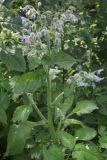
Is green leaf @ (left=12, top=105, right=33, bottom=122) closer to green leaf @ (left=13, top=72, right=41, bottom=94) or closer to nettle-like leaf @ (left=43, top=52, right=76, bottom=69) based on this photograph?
green leaf @ (left=13, top=72, right=41, bottom=94)

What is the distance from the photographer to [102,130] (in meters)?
2.09

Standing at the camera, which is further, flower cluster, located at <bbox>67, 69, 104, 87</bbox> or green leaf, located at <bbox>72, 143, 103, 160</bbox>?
flower cluster, located at <bbox>67, 69, 104, 87</bbox>

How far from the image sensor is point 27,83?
2008 millimetres

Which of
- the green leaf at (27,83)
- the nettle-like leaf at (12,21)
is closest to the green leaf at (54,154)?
the green leaf at (27,83)

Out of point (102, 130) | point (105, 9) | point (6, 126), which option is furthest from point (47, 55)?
point (105, 9)

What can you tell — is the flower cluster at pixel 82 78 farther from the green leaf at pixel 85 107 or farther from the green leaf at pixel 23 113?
the green leaf at pixel 23 113

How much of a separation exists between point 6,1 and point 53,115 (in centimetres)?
63

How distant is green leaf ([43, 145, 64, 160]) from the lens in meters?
1.95

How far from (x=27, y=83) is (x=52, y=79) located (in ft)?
0.78

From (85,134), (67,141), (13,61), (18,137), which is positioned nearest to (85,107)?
(85,134)

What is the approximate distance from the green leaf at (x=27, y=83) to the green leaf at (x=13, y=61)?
0.15 metres

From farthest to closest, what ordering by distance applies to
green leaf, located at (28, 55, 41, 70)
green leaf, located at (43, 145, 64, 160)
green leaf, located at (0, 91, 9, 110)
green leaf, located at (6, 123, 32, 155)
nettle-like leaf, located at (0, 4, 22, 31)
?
green leaf, located at (0, 91, 9, 110) → green leaf, located at (6, 123, 32, 155) → green leaf, located at (28, 55, 41, 70) → green leaf, located at (43, 145, 64, 160) → nettle-like leaf, located at (0, 4, 22, 31)

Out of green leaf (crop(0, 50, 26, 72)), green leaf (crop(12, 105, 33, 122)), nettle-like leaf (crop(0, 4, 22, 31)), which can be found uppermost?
nettle-like leaf (crop(0, 4, 22, 31))

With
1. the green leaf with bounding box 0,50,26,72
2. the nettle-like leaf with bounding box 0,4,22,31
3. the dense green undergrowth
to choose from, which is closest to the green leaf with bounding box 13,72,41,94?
the dense green undergrowth
